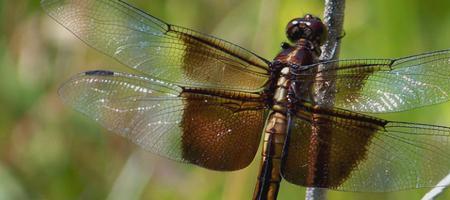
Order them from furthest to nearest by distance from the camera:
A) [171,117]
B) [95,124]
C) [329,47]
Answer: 1. [95,124]
2. [171,117]
3. [329,47]

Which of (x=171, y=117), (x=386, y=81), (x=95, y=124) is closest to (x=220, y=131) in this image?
(x=171, y=117)

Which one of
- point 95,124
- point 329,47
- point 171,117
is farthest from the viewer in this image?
point 95,124

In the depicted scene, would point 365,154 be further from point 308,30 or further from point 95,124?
point 95,124

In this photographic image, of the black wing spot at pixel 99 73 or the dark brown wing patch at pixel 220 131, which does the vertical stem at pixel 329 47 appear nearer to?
the dark brown wing patch at pixel 220 131

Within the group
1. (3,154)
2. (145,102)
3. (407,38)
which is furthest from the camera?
(3,154)

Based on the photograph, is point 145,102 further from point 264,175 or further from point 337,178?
point 337,178

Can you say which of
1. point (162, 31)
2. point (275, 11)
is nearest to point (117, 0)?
point (162, 31)
